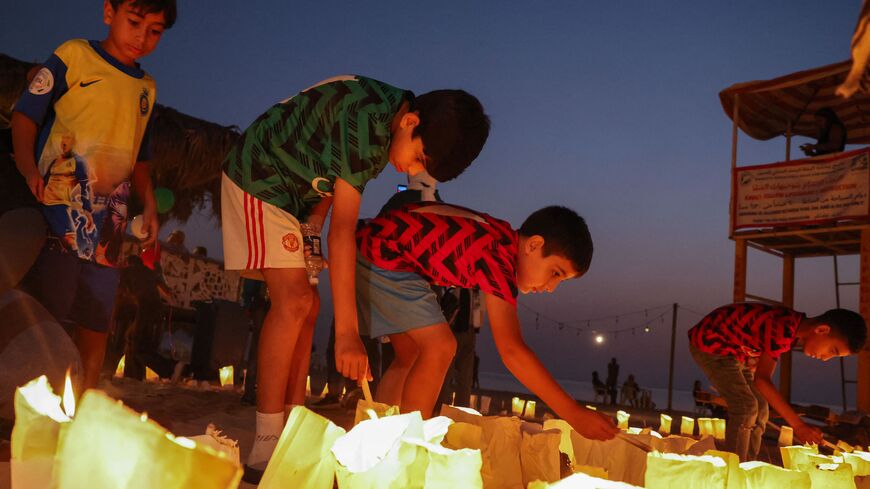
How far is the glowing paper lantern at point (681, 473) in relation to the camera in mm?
1565

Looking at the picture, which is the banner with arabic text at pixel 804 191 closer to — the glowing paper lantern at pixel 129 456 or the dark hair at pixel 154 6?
the dark hair at pixel 154 6

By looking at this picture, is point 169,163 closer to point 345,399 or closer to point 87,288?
point 345,399

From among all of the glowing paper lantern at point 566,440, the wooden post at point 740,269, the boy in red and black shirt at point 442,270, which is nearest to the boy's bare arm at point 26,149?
the boy in red and black shirt at point 442,270

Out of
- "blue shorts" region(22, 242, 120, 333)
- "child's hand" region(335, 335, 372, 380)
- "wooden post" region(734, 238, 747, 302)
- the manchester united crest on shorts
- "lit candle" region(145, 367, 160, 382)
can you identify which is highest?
"wooden post" region(734, 238, 747, 302)

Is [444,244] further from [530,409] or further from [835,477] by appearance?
[530,409]

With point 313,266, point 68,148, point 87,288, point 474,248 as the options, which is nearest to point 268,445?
point 313,266

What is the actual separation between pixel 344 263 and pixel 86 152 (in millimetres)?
1064

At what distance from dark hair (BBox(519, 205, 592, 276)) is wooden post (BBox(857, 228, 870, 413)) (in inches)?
289

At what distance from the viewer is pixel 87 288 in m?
2.48

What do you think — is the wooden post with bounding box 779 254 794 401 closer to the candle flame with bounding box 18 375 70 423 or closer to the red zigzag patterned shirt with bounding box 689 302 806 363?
the red zigzag patterned shirt with bounding box 689 302 806 363

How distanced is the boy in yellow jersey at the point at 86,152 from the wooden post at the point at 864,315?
29.0ft

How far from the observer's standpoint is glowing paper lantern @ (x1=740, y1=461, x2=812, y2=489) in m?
1.71

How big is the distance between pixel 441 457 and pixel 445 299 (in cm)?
396

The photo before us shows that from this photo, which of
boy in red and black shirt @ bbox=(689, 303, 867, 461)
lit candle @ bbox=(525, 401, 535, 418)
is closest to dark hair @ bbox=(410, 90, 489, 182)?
boy in red and black shirt @ bbox=(689, 303, 867, 461)
